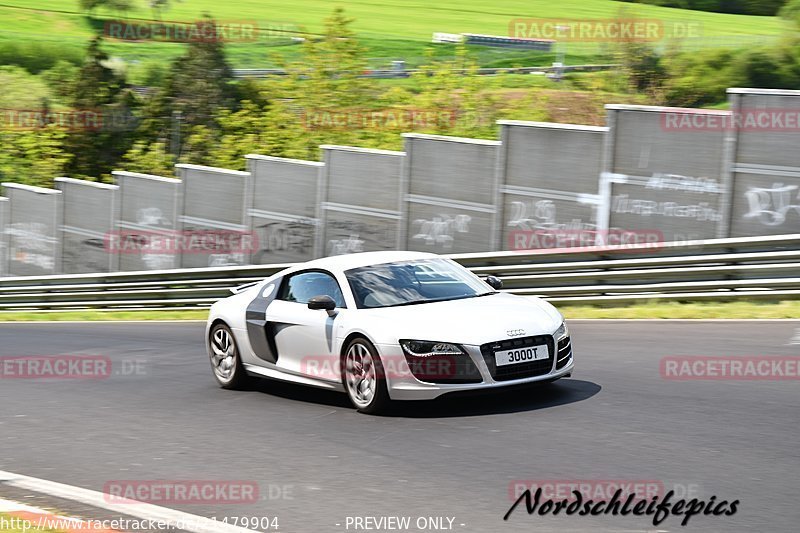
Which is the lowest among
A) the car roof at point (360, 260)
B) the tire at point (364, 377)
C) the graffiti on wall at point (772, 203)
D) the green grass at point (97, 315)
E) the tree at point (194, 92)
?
the green grass at point (97, 315)

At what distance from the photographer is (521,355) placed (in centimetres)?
885

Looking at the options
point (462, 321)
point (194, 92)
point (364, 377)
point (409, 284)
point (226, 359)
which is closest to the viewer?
point (462, 321)

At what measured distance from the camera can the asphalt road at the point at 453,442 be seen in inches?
254

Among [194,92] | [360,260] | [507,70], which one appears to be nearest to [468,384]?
[360,260]

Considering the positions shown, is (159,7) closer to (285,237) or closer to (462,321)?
(285,237)

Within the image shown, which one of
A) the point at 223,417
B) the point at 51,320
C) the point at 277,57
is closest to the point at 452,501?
the point at 223,417

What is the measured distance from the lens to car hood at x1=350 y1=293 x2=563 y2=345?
→ 8.78 metres

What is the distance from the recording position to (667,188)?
55.9 feet

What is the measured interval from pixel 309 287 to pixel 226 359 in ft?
5.20

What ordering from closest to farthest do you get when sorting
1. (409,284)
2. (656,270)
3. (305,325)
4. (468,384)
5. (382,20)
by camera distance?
(468,384), (409,284), (305,325), (656,270), (382,20)

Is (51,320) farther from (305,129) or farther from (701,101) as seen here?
(701,101)

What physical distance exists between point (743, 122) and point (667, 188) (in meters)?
1.70

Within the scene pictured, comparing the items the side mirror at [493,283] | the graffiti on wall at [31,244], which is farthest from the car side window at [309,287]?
the graffiti on wall at [31,244]

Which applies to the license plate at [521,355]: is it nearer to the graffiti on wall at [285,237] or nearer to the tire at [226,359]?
the tire at [226,359]
